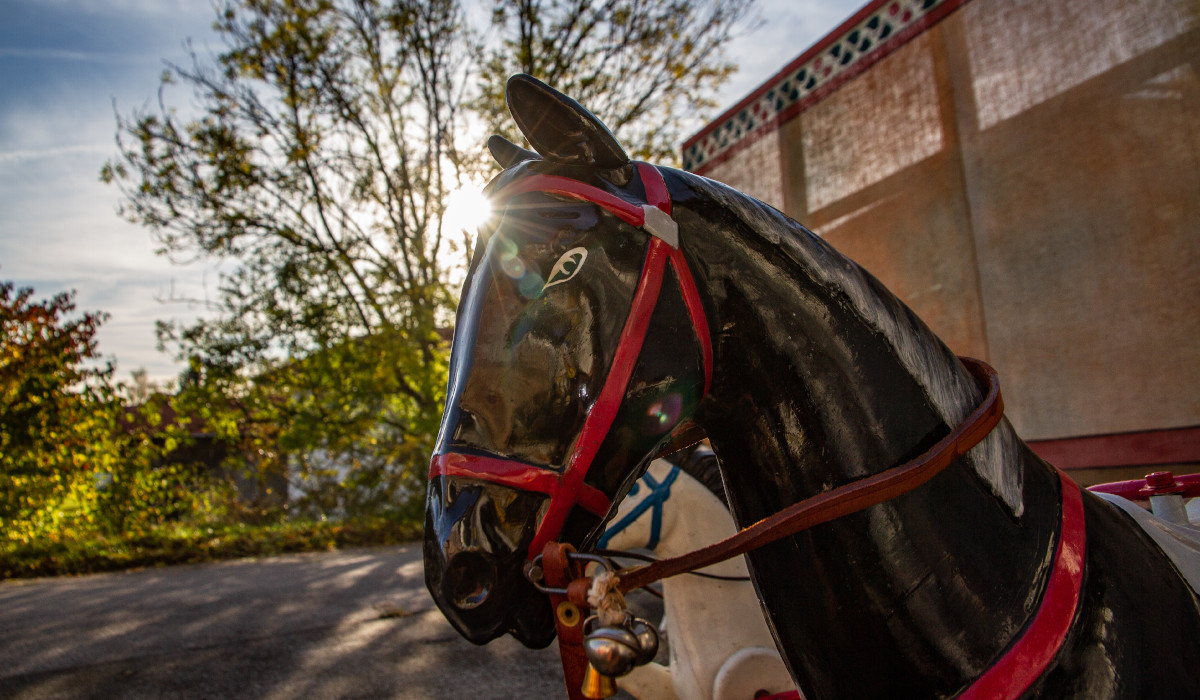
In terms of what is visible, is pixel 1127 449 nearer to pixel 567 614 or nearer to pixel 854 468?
pixel 854 468

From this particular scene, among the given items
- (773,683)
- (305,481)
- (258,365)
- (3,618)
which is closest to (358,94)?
(258,365)

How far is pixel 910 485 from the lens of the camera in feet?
2.73

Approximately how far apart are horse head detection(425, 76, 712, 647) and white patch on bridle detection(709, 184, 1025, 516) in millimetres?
165

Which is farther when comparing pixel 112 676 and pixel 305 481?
pixel 305 481

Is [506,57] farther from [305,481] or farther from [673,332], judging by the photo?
[673,332]

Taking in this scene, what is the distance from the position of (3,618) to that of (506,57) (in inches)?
351

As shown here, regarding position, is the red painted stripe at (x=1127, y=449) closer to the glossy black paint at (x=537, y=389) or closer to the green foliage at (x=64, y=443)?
the glossy black paint at (x=537, y=389)

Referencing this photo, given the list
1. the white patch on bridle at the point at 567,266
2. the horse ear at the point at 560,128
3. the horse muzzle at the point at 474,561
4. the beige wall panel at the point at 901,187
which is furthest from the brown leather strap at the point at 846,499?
the beige wall panel at the point at 901,187

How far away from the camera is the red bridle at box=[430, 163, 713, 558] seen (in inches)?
33.8

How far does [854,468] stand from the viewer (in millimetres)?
887

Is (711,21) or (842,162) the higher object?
(711,21)

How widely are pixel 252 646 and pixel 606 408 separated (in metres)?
4.08

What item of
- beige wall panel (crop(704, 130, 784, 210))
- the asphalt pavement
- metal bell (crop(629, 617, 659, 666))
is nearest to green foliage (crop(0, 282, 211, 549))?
the asphalt pavement

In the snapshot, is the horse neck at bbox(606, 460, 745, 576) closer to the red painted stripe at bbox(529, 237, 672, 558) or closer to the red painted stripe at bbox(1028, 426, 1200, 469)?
the red painted stripe at bbox(529, 237, 672, 558)
